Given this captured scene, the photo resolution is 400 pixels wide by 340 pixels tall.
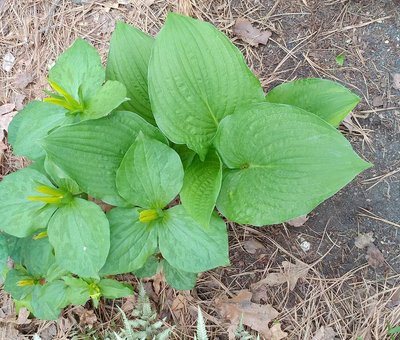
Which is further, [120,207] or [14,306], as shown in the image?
[14,306]

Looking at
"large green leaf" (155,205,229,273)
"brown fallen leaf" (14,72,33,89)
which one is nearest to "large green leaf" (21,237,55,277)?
"large green leaf" (155,205,229,273)

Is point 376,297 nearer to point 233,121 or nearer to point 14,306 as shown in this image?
point 233,121

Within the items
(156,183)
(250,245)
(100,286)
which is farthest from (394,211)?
(100,286)

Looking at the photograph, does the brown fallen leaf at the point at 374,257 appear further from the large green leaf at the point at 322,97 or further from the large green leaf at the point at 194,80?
the large green leaf at the point at 194,80

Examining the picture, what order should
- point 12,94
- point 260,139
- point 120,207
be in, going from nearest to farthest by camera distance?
point 260,139 → point 120,207 → point 12,94

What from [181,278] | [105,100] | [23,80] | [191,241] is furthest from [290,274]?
[23,80]
